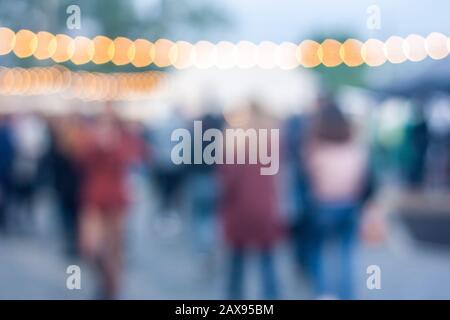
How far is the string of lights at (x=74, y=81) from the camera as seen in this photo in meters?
9.79

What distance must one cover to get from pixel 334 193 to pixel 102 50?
4.36 meters

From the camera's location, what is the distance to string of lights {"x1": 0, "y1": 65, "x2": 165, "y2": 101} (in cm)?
979

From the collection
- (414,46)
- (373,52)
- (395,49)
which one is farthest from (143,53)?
(414,46)

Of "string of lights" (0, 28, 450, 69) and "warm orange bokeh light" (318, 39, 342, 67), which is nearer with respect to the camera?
"string of lights" (0, 28, 450, 69)

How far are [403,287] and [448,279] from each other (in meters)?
0.55

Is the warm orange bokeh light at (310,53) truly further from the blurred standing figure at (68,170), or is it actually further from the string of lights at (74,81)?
the blurred standing figure at (68,170)

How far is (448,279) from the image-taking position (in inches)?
263

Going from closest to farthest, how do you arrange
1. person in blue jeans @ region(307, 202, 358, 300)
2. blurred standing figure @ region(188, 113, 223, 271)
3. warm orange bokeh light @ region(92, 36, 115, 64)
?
person in blue jeans @ region(307, 202, 358, 300) → blurred standing figure @ region(188, 113, 223, 271) → warm orange bokeh light @ region(92, 36, 115, 64)

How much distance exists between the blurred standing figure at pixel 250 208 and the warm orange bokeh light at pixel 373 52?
3775 mm

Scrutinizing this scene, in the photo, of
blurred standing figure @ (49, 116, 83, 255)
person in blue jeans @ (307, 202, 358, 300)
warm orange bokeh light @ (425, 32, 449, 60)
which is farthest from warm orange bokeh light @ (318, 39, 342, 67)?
person in blue jeans @ (307, 202, 358, 300)

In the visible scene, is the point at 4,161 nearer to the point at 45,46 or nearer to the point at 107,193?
the point at 45,46

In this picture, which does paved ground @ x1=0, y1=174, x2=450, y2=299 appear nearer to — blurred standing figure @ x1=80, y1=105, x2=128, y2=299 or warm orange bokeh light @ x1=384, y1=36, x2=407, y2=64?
blurred standing figure @ x1=80, y1=105, x2=128, y2=299

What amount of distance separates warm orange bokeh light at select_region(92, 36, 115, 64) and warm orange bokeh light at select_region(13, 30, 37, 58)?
1.82 feet

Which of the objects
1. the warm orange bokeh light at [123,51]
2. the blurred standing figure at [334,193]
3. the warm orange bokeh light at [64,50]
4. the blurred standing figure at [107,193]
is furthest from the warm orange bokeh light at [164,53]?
the blurred standing figure at [334,193]
